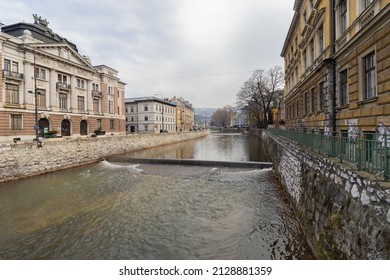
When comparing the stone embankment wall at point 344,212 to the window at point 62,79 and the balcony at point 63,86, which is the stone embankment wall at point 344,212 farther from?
the window at point 62,79

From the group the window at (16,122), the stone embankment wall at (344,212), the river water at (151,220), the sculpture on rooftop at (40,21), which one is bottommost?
the river water at (151,220)

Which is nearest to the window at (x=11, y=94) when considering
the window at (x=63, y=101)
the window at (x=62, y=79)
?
the window at (x=63, y=101)

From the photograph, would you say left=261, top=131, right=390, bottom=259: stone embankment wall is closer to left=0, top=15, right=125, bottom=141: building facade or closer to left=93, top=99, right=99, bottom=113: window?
left=0, top=15, right=125, bottom=141: building facade

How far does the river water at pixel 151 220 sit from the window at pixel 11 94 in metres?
14.4

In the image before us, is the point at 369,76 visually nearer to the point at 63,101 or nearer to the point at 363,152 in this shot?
the point at 363,152

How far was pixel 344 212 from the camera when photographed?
458 cm

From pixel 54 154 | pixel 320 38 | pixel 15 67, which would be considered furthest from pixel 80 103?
pixel 320 38

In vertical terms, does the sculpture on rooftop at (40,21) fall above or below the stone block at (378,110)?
above

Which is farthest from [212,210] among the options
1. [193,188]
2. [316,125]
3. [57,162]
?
[57,162]

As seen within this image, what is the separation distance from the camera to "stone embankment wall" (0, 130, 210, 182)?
15.6 m

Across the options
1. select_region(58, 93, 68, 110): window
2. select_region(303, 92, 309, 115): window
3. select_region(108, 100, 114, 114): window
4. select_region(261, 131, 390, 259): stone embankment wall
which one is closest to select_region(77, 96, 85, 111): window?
select_region(58, 93, 68, 110): window

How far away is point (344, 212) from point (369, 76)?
7590 mm

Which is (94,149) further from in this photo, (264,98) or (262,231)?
(264,98)

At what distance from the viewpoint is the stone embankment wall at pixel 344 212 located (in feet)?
11.6
